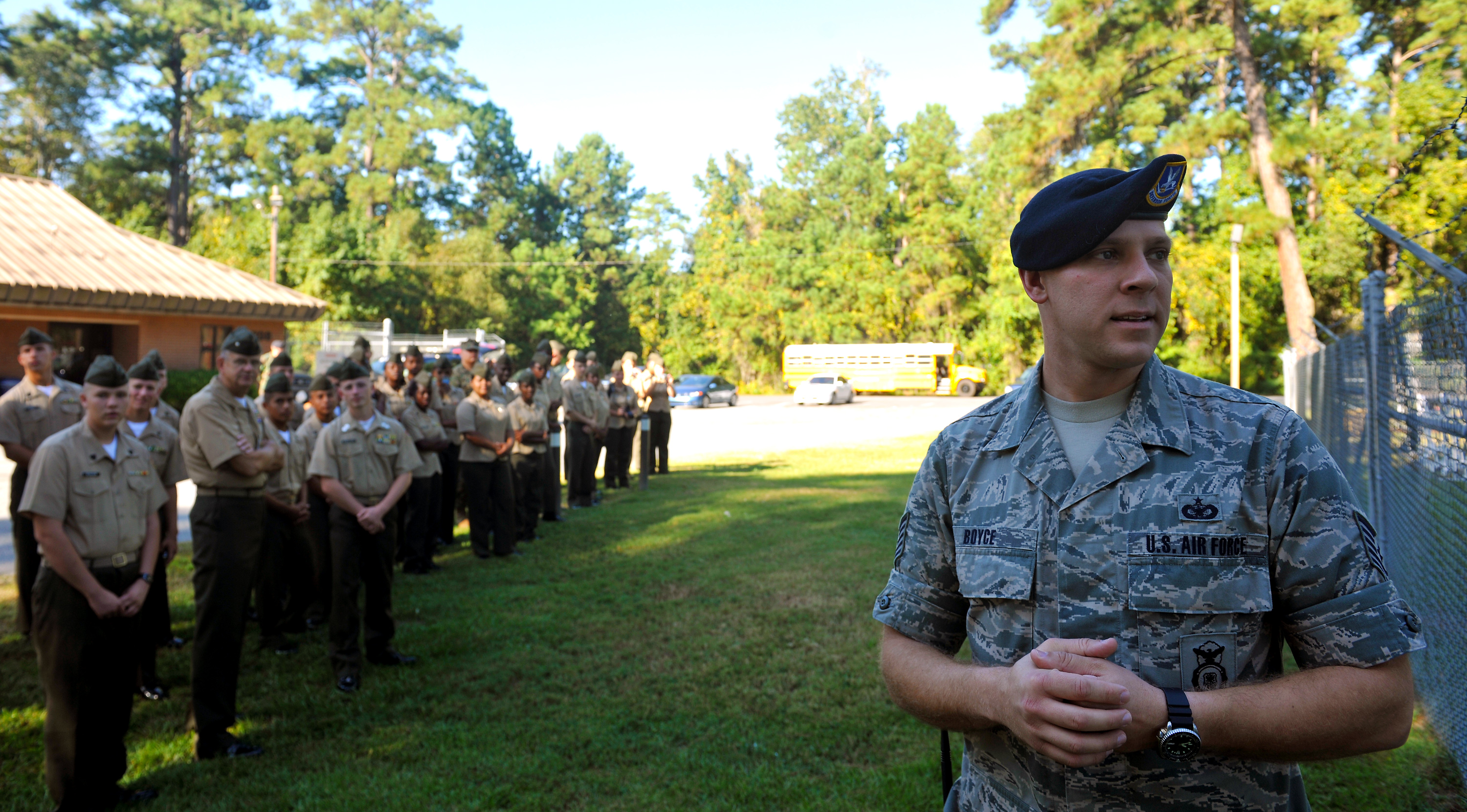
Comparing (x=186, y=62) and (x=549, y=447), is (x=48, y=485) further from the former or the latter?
(x=186, y=62)

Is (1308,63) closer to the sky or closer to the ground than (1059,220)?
closer to the sky

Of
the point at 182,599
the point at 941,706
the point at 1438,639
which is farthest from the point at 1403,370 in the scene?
the point at 182,599

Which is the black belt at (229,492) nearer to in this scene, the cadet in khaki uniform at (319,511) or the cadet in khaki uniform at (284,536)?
the cadet in khaki uniform at (284,536)

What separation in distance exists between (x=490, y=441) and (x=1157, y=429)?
9.13 meters

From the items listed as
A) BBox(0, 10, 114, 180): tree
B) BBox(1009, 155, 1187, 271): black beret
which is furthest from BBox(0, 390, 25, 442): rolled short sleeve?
BBox(0, 10, 114, 180): tree

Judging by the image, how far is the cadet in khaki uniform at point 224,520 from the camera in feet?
16.8

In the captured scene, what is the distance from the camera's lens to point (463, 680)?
6254 mm

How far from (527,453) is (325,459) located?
16.7ft

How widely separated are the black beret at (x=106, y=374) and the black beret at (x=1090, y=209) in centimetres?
439

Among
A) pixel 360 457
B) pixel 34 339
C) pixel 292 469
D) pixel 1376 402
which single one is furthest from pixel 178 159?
pixel 1376 402

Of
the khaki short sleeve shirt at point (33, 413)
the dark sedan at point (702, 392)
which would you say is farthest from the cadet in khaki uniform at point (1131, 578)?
the dark sedan at point (702, 392)

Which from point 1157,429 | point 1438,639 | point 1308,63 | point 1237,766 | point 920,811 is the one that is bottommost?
point 920,811

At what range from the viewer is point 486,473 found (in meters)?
10.3

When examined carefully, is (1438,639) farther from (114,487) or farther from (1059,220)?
(114,487)
